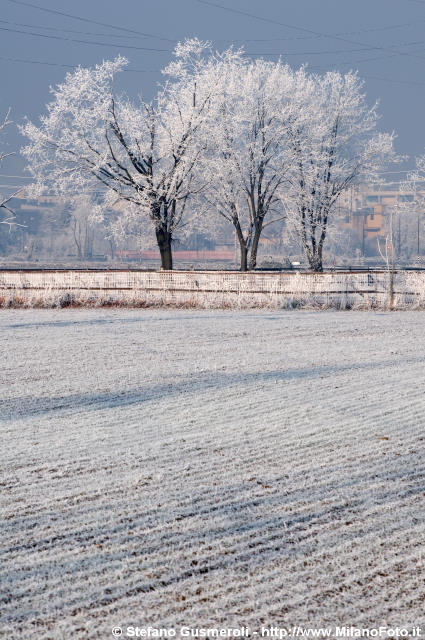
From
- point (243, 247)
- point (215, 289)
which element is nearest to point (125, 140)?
point (243, 247)

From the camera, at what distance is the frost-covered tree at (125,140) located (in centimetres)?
3166

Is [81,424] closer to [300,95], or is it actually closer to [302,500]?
[302,500]

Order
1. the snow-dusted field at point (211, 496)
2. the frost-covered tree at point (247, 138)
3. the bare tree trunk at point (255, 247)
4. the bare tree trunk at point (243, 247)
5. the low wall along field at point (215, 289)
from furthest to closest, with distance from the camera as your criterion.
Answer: the bare tree trunk at point (255, 247) < the bare tree trunk at point (243, 247) < the frost-covered tree at point (247, 138) < the low wall along field at point (215, 289) < the snow-dusted field at point (211, 496)

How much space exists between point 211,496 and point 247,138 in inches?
1276

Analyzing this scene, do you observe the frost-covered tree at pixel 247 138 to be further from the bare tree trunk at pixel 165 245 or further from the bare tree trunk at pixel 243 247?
the bare tree trunk at pixel 165 245

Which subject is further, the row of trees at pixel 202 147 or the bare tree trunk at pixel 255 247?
the bare tree trunk at pixel 255 247

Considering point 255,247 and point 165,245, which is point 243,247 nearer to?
point 255,247

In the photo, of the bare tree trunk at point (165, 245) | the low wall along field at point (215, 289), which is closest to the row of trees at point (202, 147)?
the bare tree trunk at point (165, 245)

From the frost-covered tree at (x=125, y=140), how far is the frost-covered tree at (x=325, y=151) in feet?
19.5

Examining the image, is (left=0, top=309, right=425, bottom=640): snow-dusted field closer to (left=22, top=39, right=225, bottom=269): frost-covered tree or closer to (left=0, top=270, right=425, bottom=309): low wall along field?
(left=0, top=270, right=425, bottom=309): low wall along field

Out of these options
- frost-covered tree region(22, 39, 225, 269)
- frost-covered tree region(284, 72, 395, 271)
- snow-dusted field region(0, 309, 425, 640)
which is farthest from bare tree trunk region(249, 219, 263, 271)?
snow-dusted field region(0, 309, 425, 640)

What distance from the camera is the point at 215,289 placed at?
21750 millimetres

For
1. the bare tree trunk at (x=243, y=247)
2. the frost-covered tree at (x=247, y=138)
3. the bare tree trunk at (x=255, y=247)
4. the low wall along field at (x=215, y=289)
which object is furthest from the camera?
the bare tree trunk at (x=255, y=247)

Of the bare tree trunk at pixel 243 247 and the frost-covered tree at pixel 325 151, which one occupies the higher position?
the frost-covered tree at pixel 325 151
